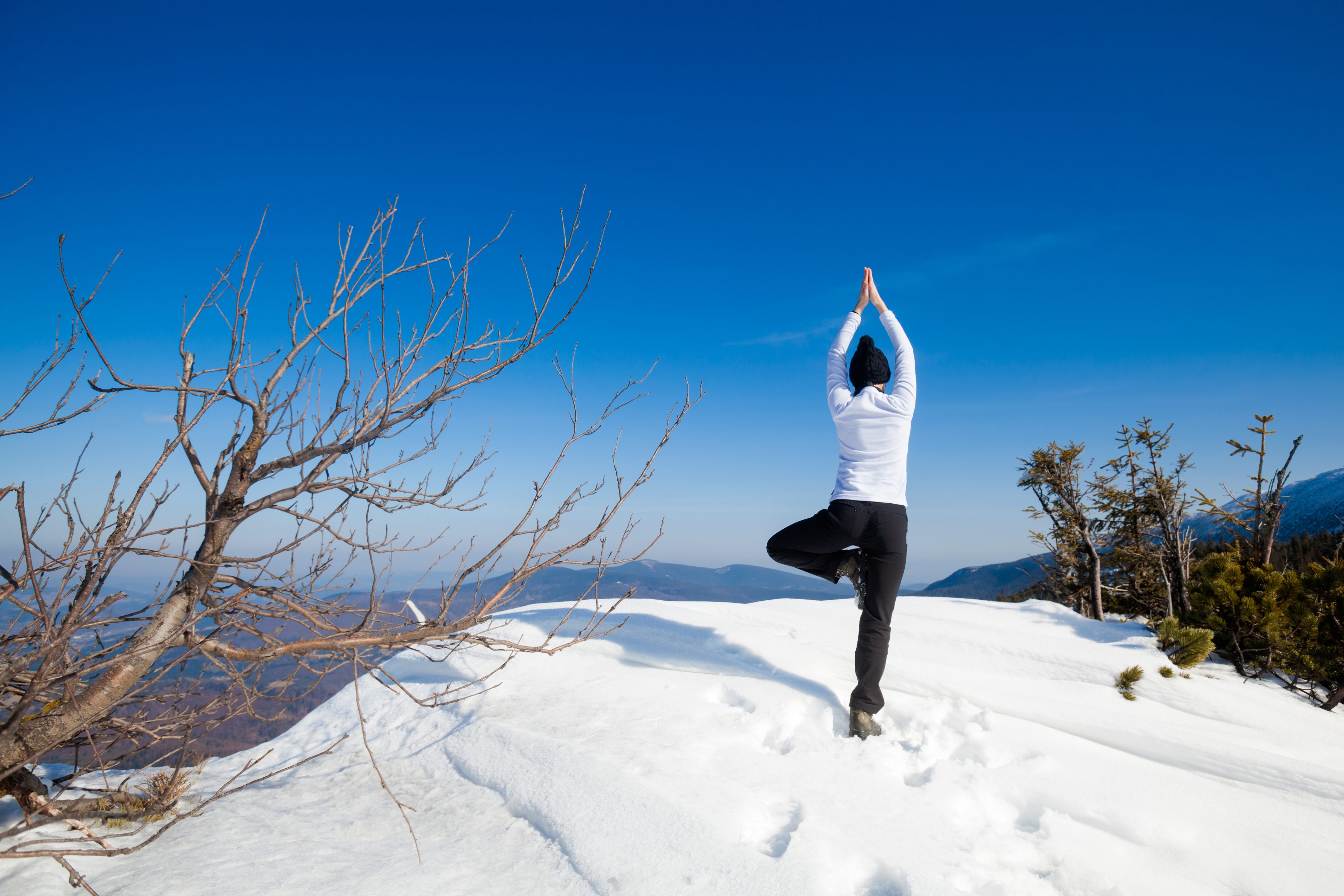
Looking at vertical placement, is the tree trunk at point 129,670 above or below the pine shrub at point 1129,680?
above

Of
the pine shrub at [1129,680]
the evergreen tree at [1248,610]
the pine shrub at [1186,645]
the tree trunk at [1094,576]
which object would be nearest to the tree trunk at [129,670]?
the pine shrub at [1129,680]

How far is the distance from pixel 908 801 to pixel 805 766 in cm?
46

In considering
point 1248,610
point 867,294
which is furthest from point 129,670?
point 1248,610

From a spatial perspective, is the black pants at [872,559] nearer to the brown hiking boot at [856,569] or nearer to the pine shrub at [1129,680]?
the brown hiking boot at [856,569]

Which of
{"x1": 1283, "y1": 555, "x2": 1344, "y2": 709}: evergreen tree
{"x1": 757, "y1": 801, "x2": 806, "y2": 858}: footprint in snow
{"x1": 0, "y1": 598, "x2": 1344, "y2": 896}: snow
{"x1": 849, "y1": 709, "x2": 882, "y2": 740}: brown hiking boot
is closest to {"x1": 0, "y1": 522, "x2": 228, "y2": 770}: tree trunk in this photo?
{"x1": 0, "y1": 598, "x2": 1344, "y2": 896}: snow

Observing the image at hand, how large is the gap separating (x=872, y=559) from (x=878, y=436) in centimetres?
72

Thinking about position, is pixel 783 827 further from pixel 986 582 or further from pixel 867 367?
pixel 986 582

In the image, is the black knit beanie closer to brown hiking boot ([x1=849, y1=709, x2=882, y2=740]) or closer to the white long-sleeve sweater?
the white long-sleeve sweater

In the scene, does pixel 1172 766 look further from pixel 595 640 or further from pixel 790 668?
pixel 595 640

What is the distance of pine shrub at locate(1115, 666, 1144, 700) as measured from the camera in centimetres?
446

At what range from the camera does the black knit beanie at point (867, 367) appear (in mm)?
3773

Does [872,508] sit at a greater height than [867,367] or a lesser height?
lesser

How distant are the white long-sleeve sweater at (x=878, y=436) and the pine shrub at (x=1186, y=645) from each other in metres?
3.07

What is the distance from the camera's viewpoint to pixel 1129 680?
450 cm
